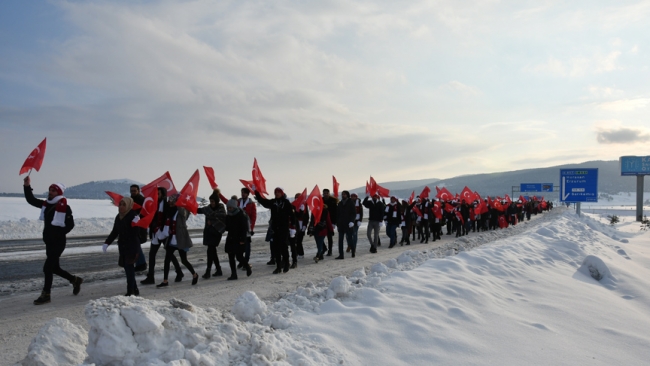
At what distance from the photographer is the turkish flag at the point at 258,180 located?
9969 millimetres

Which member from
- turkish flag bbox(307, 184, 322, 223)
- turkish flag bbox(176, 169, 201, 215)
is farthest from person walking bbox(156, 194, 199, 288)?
turkish flag bbox(307, 184, 322, 223)

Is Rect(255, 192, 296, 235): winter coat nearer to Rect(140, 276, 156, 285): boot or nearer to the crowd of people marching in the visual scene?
the crowd of people marching

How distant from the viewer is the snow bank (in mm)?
3645

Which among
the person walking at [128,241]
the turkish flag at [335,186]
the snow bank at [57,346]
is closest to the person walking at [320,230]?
the turkish flag at [335,186]

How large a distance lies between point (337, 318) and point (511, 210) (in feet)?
89.8

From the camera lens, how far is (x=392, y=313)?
5.14 m

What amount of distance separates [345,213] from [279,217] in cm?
347

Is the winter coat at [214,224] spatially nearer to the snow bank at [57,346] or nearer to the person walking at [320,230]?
the person walking at [320,230]

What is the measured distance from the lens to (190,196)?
9.14 meters

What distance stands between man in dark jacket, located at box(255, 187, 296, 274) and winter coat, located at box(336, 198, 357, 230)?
116 inches

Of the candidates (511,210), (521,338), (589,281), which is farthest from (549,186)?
(521,338)

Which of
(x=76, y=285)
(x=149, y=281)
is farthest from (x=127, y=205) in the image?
(x=149, y=281)

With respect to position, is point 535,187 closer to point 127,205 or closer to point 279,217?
point 279,217

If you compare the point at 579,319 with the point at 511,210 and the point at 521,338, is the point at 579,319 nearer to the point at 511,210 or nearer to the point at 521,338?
the point at 521,338
